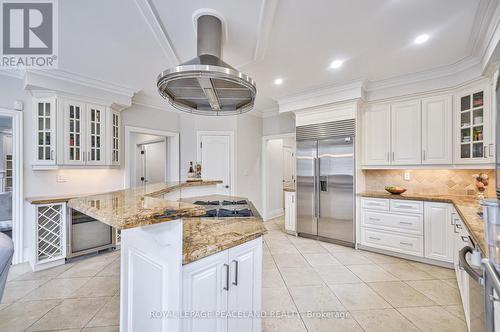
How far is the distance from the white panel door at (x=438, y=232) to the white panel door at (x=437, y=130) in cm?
67

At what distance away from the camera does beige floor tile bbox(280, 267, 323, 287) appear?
251cm

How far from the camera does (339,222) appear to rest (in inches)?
146

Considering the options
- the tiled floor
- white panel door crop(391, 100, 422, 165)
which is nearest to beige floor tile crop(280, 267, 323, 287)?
the tiled floor

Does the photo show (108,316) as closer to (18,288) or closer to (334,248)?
(18,288)

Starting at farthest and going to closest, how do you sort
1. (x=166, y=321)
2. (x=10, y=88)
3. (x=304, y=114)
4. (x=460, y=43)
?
(x=304, y=114), (x=10, y=88), (x=460, y=43), (x=166, y=321)

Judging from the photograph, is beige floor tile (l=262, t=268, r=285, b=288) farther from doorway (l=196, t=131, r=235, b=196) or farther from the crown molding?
the crown molding

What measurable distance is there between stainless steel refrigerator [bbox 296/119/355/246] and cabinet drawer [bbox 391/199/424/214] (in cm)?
56

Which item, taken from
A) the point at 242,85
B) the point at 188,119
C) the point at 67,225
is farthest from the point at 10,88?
the point at 242,85

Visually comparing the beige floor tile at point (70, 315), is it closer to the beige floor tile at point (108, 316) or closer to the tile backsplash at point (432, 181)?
the beige floor tile at point (108, 316)

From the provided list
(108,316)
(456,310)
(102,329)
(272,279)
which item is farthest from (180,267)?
(456,310)

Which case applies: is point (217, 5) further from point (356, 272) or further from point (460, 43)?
point (356, 272)

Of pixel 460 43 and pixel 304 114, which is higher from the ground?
pixel 460 43

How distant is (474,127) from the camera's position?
2773 millimetres

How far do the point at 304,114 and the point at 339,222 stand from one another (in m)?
2.00
